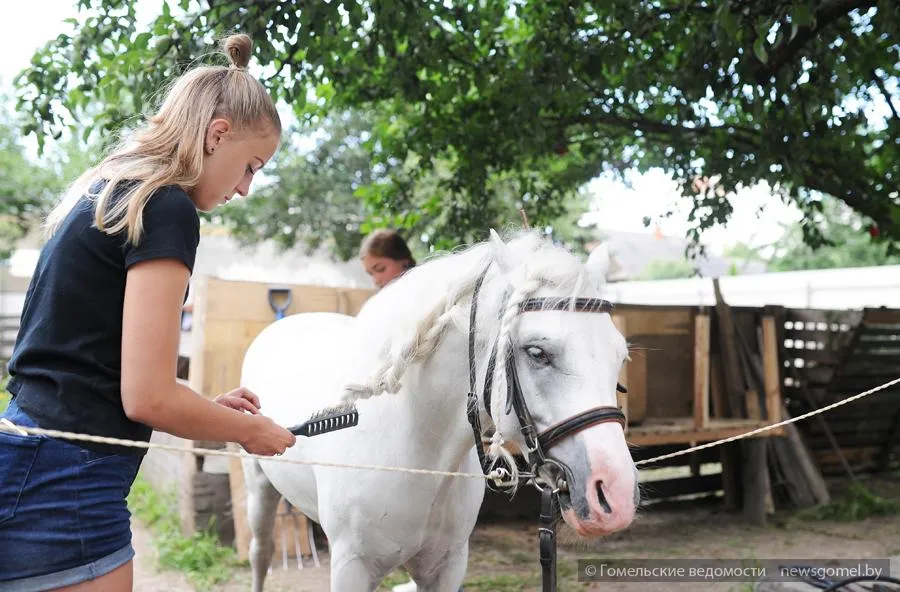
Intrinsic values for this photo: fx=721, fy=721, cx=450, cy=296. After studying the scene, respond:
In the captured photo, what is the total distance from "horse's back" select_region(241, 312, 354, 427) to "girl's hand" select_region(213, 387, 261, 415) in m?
0.32

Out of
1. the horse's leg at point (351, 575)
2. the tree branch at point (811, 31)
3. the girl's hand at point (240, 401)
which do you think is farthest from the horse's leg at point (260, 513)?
the tree branch at point (811, 31)

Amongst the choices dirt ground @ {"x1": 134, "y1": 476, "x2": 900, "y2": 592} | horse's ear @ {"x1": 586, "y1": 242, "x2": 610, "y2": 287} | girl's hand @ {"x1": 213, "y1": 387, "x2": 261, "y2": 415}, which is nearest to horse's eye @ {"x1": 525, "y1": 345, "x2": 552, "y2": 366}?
horse's ear @ {"x1": 586, "y1": 242, "x2": 610, "y2": 287}

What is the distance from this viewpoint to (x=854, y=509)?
6.48m

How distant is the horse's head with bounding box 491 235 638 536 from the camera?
1.54 m

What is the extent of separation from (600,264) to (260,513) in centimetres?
238

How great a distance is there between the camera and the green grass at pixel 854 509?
6.49 metres

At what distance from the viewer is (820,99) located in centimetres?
424

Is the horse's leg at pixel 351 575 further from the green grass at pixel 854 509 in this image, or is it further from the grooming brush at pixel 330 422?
the green grass at pixel 854 509

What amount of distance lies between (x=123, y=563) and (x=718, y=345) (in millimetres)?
6174

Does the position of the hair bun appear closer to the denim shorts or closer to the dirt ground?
the denim shorts

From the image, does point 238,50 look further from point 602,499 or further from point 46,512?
point 602,499

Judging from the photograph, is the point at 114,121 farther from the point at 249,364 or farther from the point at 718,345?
the point at 718,345

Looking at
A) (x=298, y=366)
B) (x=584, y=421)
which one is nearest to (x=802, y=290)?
(x=298, y=366)

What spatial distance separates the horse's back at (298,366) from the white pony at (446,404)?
0.02 meters
